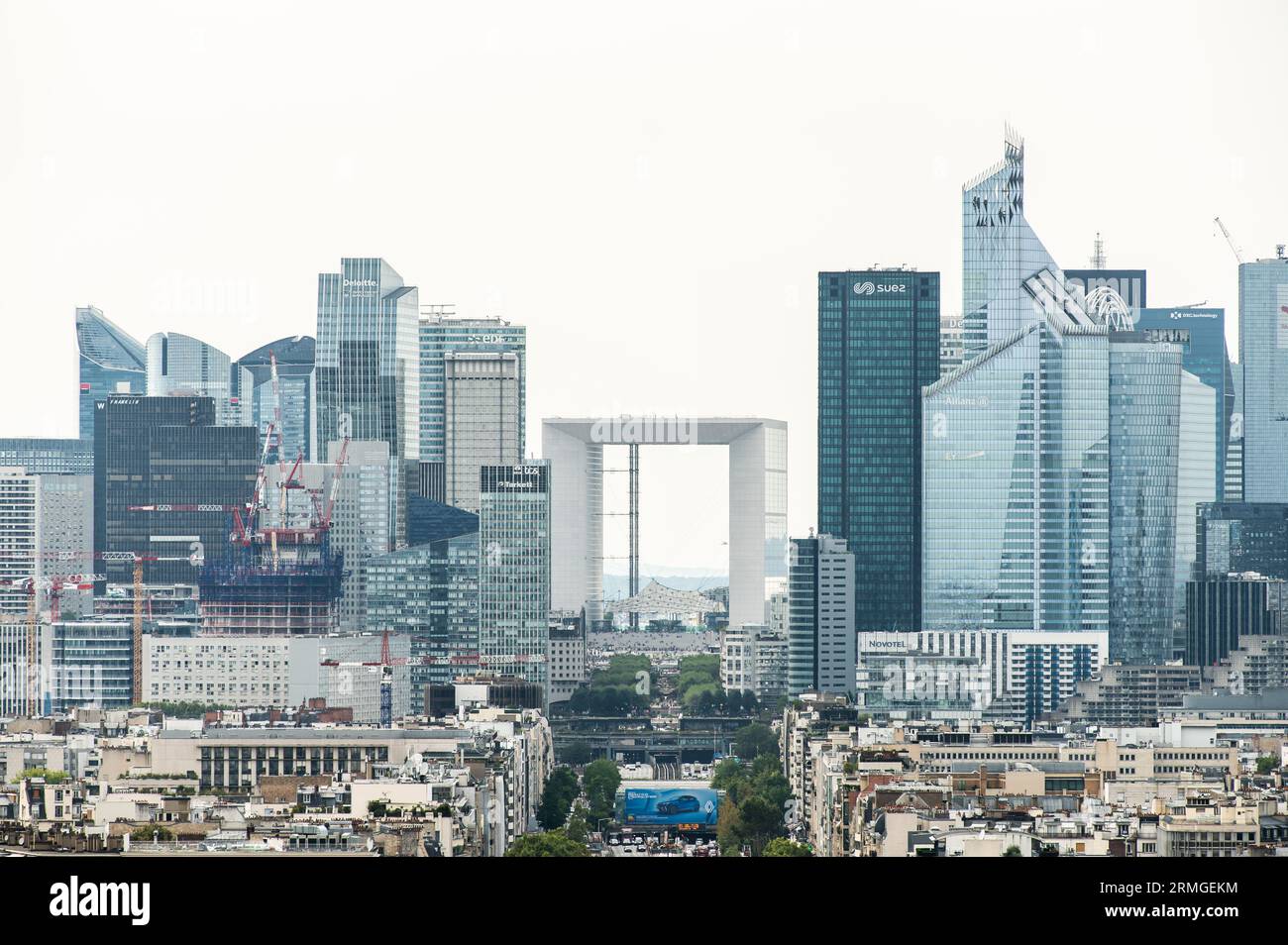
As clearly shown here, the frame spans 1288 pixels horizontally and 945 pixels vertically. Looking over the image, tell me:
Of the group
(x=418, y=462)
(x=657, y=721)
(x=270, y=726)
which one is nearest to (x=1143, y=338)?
(x=657, y=721)

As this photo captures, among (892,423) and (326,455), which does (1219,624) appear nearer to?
(892,423)

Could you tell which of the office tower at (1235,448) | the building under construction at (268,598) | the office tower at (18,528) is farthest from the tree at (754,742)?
the office tower at (18,528)

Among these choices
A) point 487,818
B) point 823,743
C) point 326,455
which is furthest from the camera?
point 326,455

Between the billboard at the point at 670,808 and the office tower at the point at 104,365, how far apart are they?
13314 mm

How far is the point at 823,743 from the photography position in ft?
101

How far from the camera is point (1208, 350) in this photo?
58.4m

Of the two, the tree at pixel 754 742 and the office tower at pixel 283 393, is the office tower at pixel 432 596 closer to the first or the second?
the office tower at pixel 283 393

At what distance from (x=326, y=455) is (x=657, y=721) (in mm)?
21162

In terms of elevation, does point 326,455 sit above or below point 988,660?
above

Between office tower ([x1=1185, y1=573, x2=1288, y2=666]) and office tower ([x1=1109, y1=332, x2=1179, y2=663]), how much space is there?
146 cm

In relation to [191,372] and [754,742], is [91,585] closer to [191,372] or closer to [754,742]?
[191,372]

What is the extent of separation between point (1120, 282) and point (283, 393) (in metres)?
23.3

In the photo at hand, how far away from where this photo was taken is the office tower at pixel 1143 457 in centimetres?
5531
